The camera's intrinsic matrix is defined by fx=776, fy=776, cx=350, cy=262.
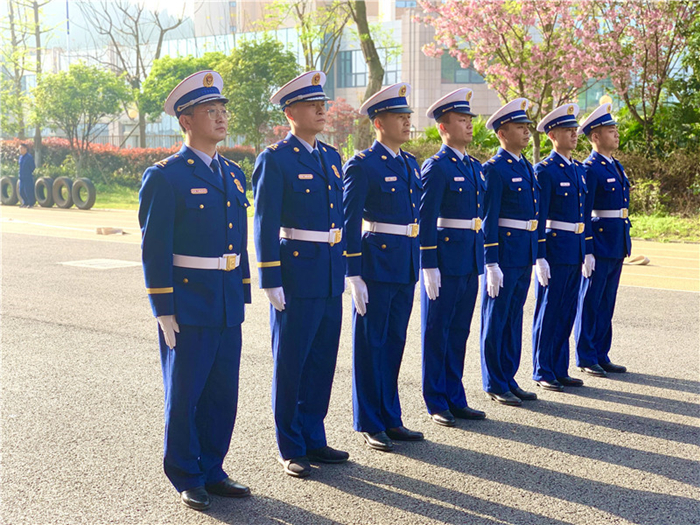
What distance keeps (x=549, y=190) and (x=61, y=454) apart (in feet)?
13.1

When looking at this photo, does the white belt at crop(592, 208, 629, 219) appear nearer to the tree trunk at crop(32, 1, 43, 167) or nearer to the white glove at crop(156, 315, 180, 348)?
the white glove at crop(156, 315, 180, 348)

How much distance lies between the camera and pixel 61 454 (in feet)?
15.0

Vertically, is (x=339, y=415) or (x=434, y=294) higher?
(x=434, y=294)

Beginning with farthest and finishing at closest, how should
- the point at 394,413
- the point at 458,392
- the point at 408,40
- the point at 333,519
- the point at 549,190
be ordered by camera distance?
the point at 408,40 → the point at 549,190 → the point at 458,392 → the point at 394,413 → the point at 333,519

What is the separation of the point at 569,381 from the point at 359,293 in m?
2.25

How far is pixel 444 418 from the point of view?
520 cm

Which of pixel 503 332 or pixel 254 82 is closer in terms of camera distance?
pixel 503 332

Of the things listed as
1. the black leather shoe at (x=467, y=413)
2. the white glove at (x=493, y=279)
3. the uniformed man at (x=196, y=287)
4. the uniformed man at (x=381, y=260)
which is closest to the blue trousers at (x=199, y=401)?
the uniformed man at (x=196, y=287)

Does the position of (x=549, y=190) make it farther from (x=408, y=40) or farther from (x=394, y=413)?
(x=408, y=40)

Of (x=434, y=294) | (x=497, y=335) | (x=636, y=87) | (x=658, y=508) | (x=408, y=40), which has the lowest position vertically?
(x=658, y=508)

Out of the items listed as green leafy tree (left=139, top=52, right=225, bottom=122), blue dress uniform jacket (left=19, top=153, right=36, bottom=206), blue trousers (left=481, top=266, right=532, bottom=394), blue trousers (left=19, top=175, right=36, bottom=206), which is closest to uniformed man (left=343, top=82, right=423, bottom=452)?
blue trousers (left=481, top=266, right=532, bottom=394)

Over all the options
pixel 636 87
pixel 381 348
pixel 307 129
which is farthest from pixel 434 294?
pixel 636 87

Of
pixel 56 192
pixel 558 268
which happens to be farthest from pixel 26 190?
pixel 558 268

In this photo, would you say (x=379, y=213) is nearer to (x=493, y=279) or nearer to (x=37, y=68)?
(x=493, y=279)
